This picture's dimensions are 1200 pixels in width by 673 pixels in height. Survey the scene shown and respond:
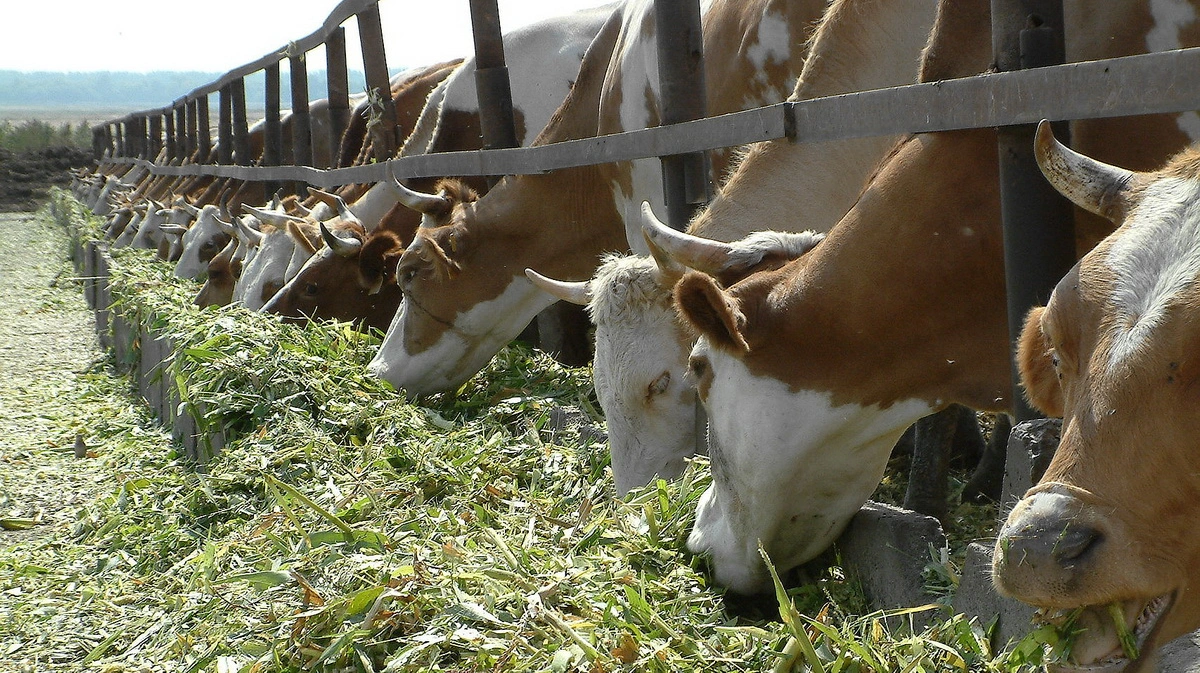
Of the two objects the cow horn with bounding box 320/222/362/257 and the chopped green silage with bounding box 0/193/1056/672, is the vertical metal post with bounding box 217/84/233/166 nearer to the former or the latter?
the cow horn with bounding box 320/222/362/257

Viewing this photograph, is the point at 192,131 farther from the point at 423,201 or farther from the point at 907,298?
the point at 907,298

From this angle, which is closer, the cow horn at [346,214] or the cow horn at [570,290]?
the cow horn at [570,290]

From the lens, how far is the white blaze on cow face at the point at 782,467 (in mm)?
3018

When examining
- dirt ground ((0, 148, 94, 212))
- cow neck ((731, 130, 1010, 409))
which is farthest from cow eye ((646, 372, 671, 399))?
dirt ground ((0, 148, 94, 212))

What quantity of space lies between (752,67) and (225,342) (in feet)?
9.74

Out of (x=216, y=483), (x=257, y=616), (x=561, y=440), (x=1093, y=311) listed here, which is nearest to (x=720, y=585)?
(x=257, y=616)

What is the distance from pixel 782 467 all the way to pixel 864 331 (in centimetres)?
41

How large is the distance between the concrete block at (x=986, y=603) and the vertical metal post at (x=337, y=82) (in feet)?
27.3

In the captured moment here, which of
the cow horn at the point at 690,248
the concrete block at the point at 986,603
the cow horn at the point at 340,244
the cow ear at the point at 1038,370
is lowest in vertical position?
the concrete block at the point at 986,603

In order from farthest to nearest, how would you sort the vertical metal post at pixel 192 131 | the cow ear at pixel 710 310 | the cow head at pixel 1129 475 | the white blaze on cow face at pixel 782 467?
the vertical metal post at pixel 192 131 → the white blaze on cow face at pixel 782 467 → the cow ear at pixel 710 310 → the cow head at pixel 1129 475

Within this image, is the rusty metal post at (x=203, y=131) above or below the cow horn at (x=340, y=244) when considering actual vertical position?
above

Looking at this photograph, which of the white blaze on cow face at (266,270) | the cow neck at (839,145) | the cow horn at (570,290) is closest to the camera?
the cow neck at (839,145)

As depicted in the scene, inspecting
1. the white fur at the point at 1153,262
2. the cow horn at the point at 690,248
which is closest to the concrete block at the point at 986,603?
the white fur at the point at 1153,262

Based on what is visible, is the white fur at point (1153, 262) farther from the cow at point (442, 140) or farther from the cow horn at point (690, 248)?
the cow at point (442, 140)
